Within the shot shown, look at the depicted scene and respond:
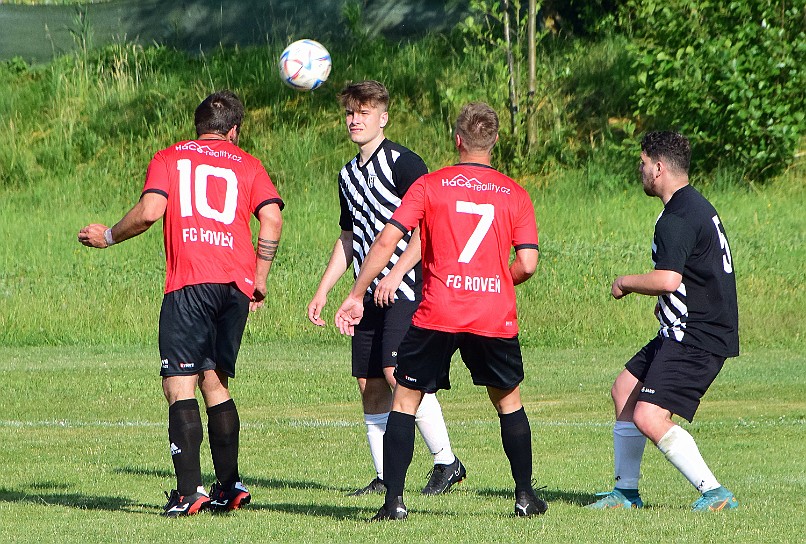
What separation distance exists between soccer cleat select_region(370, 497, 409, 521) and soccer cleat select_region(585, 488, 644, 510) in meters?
1.15

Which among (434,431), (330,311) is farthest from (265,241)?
(330,311)

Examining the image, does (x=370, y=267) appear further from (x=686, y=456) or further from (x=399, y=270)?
(x=686, y=456)

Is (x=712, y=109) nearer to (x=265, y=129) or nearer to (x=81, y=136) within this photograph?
(x=265, y=129)

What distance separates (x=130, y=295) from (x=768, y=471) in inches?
493

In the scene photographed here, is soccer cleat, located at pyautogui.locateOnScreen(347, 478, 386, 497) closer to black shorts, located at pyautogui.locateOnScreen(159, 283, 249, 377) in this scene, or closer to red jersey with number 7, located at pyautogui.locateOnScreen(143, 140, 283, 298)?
black shorts, located at pyautogui.locateOnScreen(159, 283, 249, 377)

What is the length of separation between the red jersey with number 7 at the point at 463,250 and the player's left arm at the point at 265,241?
102 centimetres

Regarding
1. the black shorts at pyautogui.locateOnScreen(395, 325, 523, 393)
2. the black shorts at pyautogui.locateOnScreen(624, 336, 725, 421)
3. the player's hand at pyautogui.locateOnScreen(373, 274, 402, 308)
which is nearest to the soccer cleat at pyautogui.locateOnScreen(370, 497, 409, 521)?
the black shorts at pyautogui.locateOnScreen(395, 325, 523, 393)

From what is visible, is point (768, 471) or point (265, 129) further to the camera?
point (265, 129)

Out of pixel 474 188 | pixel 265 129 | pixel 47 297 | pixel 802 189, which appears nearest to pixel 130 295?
pixel 47 297

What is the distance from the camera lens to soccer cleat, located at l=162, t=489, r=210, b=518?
6.75 m

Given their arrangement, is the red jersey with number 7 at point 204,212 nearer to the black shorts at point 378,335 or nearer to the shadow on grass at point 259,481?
the black shorts at point 378,335

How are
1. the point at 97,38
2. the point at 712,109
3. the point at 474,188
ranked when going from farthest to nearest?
the point at 97,38 < the point at 712,109 < the point at 474,188

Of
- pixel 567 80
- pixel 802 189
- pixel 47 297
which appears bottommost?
pixel 47 297

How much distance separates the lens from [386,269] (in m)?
7.67
